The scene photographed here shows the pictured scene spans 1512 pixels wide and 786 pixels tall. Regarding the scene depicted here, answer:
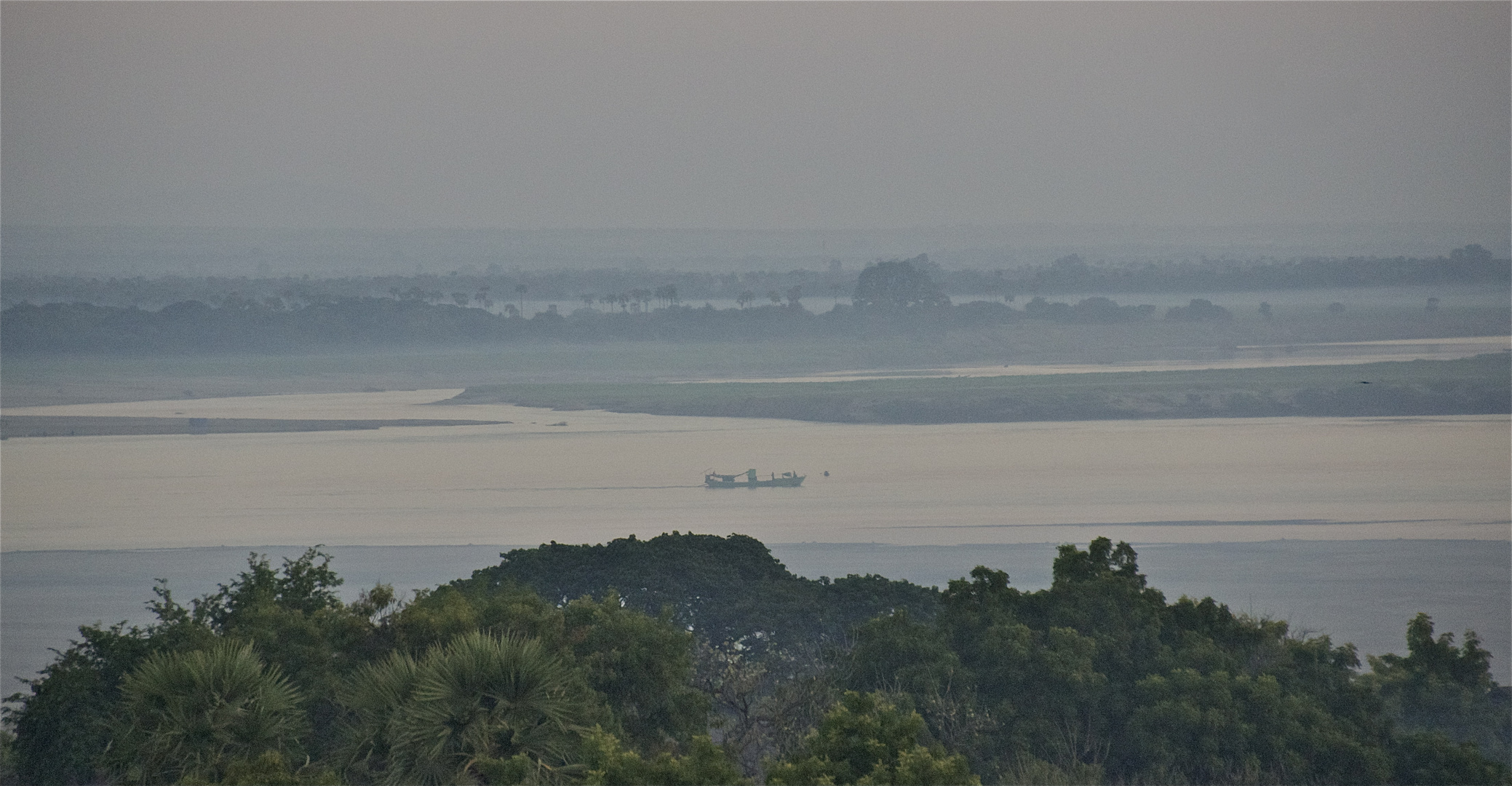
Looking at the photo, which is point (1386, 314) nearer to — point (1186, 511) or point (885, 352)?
point (885, 352)

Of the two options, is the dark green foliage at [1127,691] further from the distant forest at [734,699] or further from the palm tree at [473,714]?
the palm tree at [473,714]

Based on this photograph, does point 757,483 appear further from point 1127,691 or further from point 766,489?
point 1127,691

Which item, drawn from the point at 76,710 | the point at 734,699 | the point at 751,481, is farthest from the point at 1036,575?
the point at 76,710

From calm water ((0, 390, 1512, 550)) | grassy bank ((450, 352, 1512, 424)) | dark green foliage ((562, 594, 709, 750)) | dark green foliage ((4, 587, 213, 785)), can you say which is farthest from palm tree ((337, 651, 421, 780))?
grassy bank ((450, 352, 1512, 424))

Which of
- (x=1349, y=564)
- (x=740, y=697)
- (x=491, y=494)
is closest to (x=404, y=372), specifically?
(x=491, y=494)

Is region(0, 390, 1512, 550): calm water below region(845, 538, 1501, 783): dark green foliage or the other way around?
below

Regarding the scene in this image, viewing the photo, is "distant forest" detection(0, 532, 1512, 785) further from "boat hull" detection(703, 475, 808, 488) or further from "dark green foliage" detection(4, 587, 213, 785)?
"boat hull" detection(703, 475, 808, 488)

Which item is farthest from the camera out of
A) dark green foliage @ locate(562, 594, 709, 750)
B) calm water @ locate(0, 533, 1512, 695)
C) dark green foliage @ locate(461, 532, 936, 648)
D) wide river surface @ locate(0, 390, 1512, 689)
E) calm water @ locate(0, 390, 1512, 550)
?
calm water @ locate(0, 390, 1512, 550)
